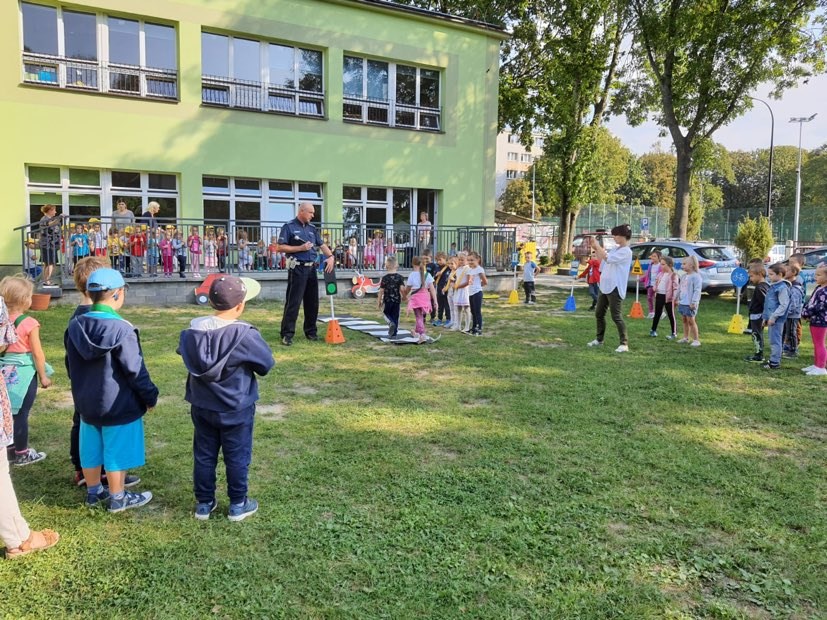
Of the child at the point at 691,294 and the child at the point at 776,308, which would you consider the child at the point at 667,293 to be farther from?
the child at the point at 776,308

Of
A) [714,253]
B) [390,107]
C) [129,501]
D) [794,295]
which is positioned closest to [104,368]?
[129,501]

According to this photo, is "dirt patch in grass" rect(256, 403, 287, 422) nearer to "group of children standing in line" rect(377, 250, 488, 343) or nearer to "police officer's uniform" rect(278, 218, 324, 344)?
"police officer's uniform" rect(278, 218, 324, 344)

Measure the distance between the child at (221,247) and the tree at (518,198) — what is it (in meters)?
58.9

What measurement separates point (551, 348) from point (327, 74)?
42.8 ft

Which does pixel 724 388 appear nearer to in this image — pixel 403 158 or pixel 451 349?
pixel 451 349

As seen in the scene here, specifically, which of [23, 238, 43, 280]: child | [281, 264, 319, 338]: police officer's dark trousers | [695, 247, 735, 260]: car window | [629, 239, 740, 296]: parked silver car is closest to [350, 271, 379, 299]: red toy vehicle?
[281, 264, 319, 338]: police officer's dark trousers

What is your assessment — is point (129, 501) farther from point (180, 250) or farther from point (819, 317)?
point (180, 250)

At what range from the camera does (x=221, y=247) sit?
1498cm

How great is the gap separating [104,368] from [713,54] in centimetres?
2241

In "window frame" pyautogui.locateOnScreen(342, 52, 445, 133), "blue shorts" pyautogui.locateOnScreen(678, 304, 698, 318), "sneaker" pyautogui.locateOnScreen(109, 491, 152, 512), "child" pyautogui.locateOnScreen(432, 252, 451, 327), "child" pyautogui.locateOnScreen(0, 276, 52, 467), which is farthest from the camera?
"window frame" pyautogui.locateOnScreen(342, 52, 445, 133)

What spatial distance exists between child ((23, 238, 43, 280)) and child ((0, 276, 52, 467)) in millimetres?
10631

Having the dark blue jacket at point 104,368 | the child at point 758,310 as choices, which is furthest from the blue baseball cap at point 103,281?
the child at point 758,310

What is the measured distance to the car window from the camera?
54.2ft

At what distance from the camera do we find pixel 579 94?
25.8 metres
